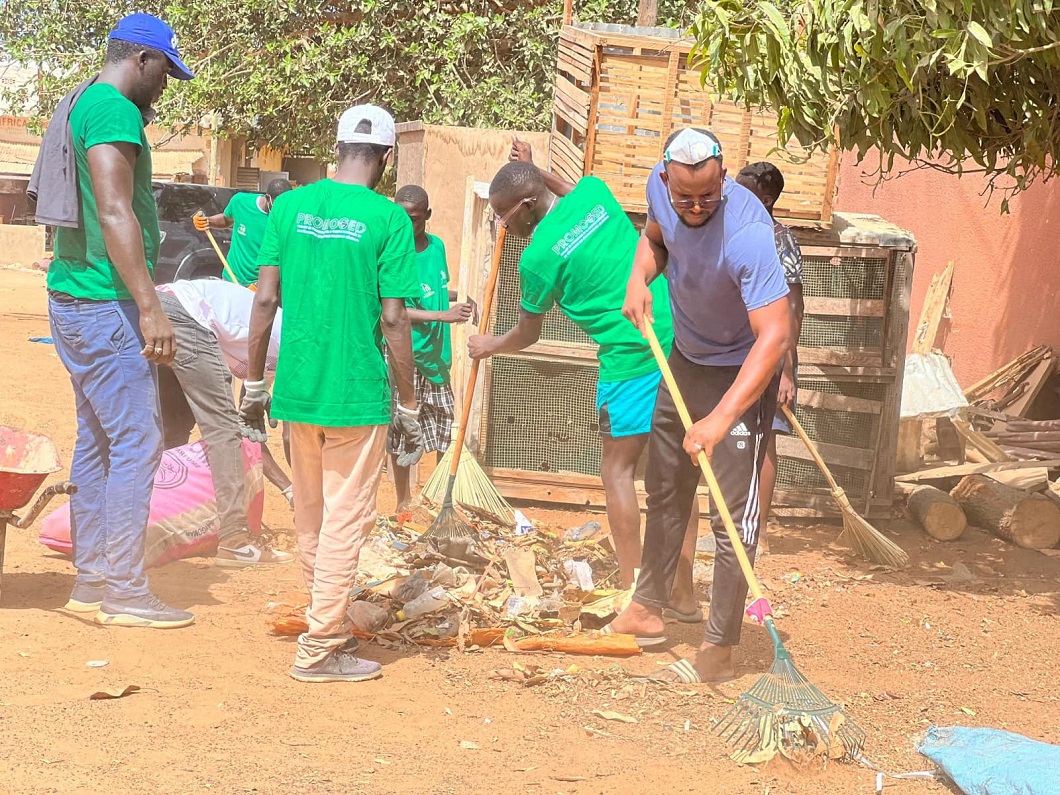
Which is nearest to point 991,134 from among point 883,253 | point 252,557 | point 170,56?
point 883,253

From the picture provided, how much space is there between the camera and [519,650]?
5.02 meters

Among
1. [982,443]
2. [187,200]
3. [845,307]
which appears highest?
[187,200]

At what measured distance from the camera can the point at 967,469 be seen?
844 cm

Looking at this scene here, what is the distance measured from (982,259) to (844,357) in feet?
11.8

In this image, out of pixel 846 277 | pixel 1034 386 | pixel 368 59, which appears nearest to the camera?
pixel 846 277

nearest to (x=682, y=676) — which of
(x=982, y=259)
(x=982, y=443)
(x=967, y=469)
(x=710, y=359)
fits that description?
(x=710, y=359)

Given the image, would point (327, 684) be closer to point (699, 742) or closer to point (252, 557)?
point (699, 742)

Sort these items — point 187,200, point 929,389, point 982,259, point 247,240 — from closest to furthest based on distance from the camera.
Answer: point 247,240, point 929,389, point 982,259, point 187,200

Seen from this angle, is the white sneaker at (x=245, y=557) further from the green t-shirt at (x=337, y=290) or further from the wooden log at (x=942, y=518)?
the wooden log at (x=942, y=518)

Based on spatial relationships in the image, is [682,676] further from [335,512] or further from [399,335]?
[399,335]

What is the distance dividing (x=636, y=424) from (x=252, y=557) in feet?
7.29

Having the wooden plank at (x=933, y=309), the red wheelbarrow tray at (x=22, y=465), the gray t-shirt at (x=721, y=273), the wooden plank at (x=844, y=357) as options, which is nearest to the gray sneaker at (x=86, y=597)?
the red wheelbarrow tray at (x=22, y=465)

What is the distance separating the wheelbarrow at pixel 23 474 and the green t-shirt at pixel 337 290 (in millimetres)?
1132

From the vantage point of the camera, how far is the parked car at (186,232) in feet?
50.2
